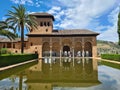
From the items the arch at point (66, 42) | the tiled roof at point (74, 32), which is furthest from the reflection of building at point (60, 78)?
the arch at point (66, 42)

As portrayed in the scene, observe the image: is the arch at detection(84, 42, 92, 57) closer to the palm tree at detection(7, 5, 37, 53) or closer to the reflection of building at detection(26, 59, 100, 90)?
the palm tree at detection(7, 5, 37, 53)

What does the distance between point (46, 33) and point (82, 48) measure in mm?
10046

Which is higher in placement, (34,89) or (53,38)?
(53,38)

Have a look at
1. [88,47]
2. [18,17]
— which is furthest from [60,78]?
[88,47]

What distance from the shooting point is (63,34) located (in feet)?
156

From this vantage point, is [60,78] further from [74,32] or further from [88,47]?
[88,47]

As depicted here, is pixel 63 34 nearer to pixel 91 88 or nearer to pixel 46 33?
pixel 46 33

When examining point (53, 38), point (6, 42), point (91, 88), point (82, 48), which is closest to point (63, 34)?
point (53, 38)

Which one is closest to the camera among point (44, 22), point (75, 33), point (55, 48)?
point (75, 33)

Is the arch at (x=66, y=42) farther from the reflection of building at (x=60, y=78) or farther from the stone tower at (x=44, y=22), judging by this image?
the reflection of building at (x=60, y=78)

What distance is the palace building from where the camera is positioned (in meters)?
47.6

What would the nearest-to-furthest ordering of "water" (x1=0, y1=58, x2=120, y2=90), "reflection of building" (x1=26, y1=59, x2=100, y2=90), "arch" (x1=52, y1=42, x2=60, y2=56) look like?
1. "water" (x1=0, y1=58, x2=120, y2=90)
2. "reflection of building" (x1=26, y1=59, x2=100, y2=90)
3. "arch" (x1=52, y1=42, x2=60, y2=56)

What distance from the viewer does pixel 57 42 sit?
4872 cm

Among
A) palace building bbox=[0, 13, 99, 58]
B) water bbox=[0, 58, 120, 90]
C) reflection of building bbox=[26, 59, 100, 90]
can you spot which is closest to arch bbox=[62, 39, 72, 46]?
palace building bbox=[0, 13, 99, 58]
